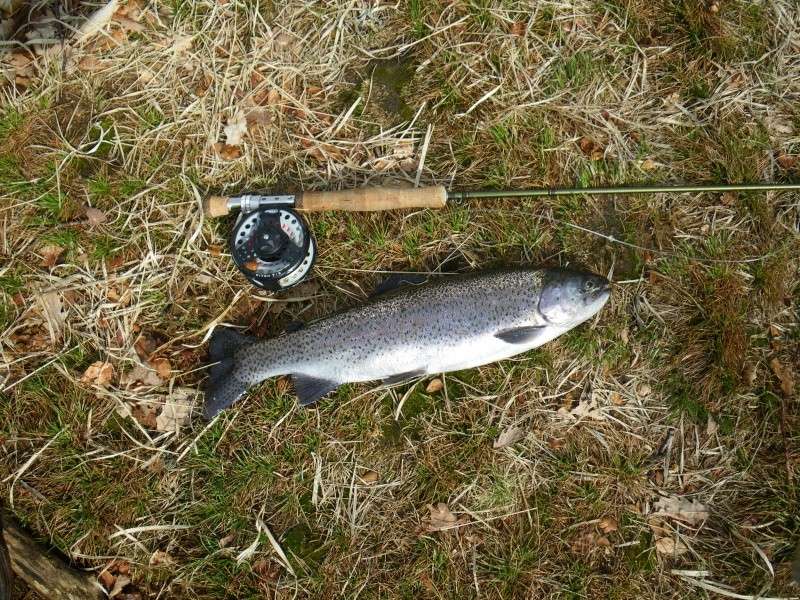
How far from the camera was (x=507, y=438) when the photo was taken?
3170mm

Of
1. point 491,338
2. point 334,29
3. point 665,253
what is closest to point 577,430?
point 491,338

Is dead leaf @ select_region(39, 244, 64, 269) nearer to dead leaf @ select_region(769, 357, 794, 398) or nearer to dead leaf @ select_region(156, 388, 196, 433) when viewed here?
dead leaf @ select_region(156, 388, 196, 433)

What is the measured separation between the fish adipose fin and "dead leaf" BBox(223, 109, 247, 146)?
119 centimetres

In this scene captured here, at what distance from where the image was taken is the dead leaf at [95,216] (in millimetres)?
3307

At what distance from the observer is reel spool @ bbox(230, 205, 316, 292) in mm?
2994

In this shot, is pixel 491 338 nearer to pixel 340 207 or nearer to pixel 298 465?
pixel 340 207

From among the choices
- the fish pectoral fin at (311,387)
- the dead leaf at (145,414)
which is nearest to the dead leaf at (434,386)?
the fish pectoral fin at (311,387)

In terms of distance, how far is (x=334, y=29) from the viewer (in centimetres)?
342

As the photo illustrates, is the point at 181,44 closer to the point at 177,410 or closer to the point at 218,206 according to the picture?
the point at 218,206

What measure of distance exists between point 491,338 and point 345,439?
109 cm

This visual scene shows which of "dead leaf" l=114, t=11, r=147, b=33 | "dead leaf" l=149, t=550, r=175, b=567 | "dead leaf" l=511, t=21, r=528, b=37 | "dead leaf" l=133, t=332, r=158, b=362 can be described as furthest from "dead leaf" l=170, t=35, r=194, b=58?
"dead leaf" l=149, t=550, r=175, b=567

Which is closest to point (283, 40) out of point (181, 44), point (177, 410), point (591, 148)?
point (181, 44)

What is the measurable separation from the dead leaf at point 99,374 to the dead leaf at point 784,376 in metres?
3.96

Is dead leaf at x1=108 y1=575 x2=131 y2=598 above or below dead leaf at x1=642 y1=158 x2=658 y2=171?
below
